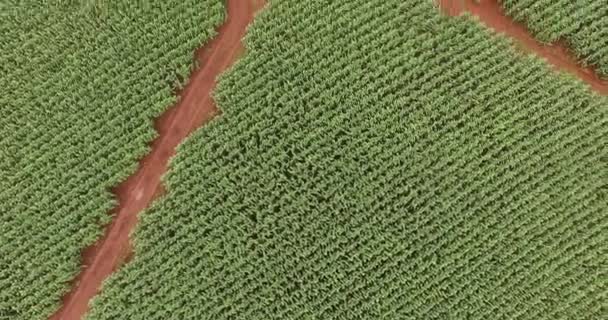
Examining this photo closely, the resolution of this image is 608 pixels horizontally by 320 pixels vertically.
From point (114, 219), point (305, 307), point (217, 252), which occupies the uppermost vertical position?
point (114, 219)

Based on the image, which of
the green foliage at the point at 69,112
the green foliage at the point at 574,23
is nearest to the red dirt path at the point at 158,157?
the green foliage at the point at 69,112

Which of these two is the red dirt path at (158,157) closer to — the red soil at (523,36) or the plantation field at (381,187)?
the plantation field at (381,187)

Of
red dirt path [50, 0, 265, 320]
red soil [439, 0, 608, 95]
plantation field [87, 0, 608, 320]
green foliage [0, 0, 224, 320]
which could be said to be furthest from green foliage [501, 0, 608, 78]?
green foliage [0, 0, 224, 320]

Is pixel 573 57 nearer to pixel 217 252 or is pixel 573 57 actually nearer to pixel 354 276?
pixel 354 276

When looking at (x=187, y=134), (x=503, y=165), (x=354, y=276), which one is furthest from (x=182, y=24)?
(x=503, y=165)

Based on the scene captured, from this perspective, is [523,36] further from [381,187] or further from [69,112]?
[69,112]

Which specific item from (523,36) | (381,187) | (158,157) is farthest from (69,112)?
(523,36)
